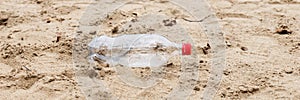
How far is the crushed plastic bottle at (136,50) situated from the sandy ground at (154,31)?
7cm

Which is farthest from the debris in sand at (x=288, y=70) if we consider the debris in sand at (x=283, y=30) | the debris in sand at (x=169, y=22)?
the debris in sand at (x=169, y=22)

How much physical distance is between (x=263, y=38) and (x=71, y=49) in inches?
42.3

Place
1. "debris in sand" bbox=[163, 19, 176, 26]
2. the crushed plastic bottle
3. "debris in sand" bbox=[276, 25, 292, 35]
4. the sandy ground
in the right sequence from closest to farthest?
the sandy ground, the crushed plastic bottle, "debris in sand" bbox=[276, 25, 292, 35], "debris in sand" bbox=[163, 19, 176, 26]

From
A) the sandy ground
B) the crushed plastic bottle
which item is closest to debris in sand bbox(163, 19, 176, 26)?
the sandy ground

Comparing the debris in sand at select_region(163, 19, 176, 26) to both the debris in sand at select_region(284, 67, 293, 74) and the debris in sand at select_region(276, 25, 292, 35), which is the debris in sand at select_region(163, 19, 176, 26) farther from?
the debris in sand at select_region(284, 67, 293, 74)

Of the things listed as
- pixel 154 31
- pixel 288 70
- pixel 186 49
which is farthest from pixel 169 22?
pixel 288 70

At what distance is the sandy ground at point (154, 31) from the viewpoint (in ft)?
6.50

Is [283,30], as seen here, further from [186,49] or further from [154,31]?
[154,31]

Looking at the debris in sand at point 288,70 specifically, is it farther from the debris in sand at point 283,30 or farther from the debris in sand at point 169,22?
the debris in sand at point 169,22

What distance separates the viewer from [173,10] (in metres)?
2.79

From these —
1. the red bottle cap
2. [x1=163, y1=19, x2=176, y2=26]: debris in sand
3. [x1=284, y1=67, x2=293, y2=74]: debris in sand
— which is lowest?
[x1=284, y1=67, x2=293, y2=74]: debris in sand

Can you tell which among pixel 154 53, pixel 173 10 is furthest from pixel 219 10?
pixel 154 53

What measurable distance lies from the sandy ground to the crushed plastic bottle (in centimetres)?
7

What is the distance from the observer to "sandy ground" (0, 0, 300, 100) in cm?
198
